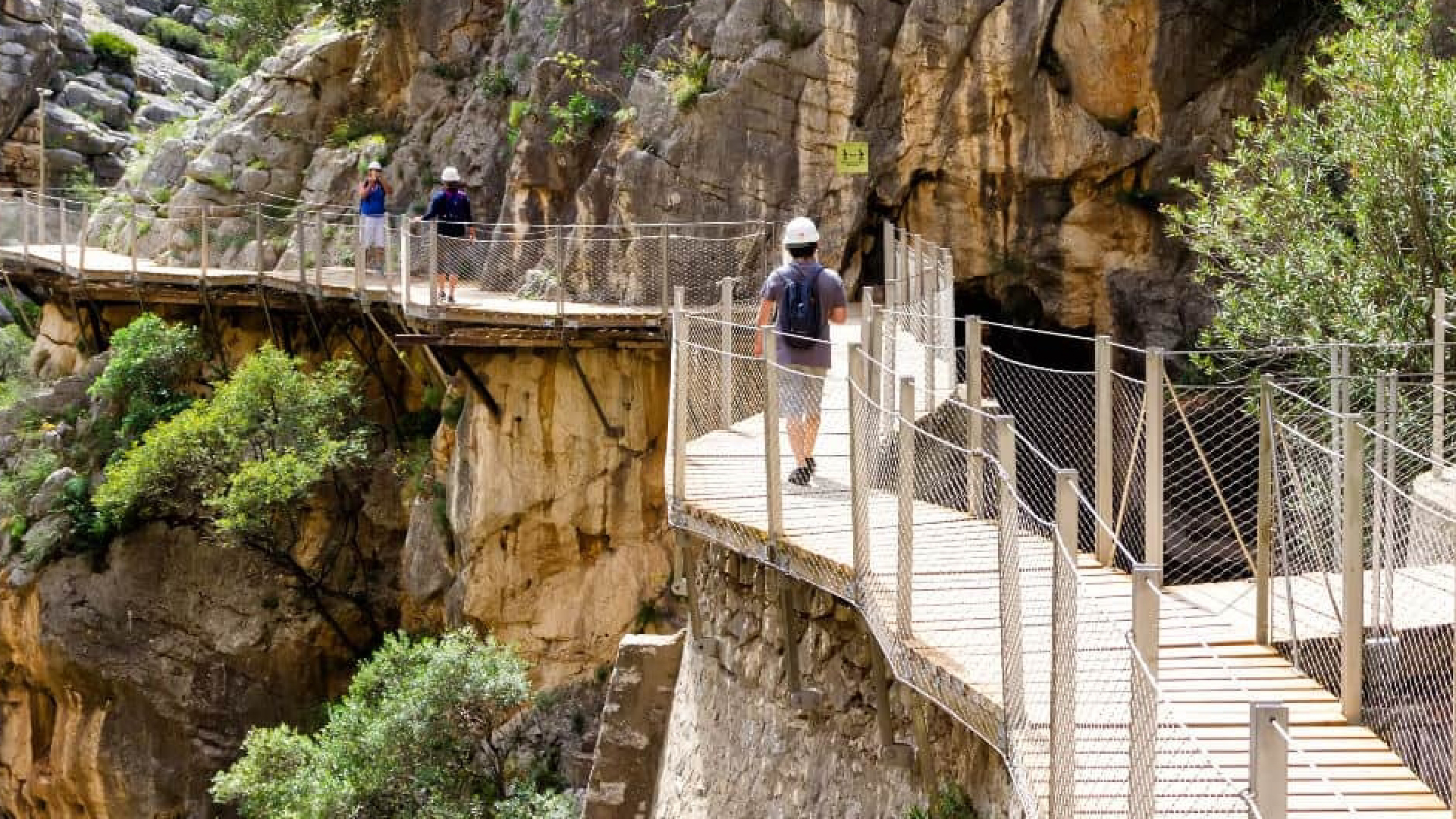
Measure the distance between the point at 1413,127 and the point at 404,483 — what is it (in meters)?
14.8

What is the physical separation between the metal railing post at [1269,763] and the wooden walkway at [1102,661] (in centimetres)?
12

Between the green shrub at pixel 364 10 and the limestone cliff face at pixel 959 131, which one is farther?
the green shrub at pixel 364 10

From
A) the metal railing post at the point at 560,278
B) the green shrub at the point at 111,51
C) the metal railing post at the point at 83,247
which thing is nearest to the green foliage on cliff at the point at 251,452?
the metal railing post at the point at 83,247

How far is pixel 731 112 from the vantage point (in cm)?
2256

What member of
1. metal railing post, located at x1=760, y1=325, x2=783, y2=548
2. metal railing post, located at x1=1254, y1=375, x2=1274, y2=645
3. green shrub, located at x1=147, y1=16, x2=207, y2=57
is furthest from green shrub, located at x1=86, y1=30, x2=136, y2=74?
metal railing post, located at x1=1254, y1=375, x2=1274, y2=645

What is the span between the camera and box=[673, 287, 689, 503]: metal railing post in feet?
37.4

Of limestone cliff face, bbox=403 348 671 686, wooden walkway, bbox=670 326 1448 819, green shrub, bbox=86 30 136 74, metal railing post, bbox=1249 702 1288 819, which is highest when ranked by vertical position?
green shrub, bbox=86 30 136 74

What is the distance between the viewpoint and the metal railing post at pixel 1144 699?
17.1 ft

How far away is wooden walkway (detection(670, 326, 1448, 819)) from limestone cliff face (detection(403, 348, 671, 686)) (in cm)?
962

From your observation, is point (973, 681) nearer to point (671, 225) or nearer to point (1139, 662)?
point (1139, 662)

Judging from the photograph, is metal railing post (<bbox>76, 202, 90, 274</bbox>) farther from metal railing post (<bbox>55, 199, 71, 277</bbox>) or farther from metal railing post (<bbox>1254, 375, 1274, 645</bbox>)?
metal railing post (<bbox>1254, 375, 1274, 645</bbox>)

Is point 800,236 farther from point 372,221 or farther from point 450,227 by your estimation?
point 372,221

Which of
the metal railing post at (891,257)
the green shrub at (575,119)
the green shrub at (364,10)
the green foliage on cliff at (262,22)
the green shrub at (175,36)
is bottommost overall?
the metal railing post at (891,257)

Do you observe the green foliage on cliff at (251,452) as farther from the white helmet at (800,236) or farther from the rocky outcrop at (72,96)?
the rocky outcrop at (72,96)
